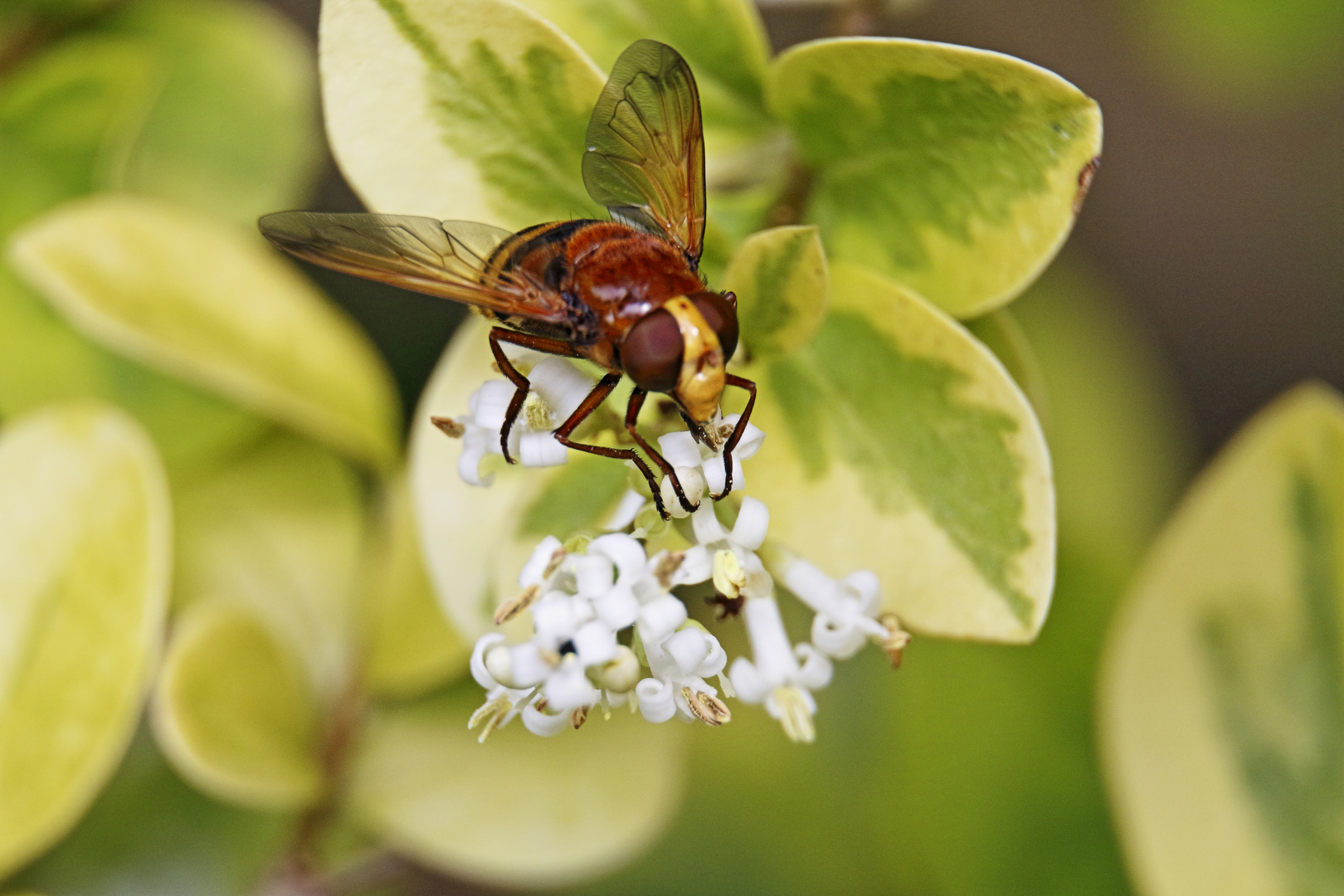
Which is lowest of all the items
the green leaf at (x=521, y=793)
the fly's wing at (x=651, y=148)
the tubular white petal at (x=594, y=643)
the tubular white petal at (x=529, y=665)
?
the green leaf at (x=521, y=793)

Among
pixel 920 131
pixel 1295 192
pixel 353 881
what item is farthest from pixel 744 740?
pixel 1295 192

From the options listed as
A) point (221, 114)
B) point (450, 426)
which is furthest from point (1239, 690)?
point (221, 114)

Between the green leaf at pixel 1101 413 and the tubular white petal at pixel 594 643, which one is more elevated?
the tubular white petal at pixel 594 643

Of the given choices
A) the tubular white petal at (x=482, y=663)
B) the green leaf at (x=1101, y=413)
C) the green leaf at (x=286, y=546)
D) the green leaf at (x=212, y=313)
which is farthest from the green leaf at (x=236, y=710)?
the green leaf at (x=1101, y=413)

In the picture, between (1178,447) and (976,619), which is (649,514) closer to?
(976,619)

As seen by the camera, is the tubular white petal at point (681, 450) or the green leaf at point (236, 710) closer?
the tubular white petal at point (681, 450)

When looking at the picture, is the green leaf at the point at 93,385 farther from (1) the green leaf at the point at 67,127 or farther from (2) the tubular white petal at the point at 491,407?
(2) the tubular white petal at the point at 491,407
